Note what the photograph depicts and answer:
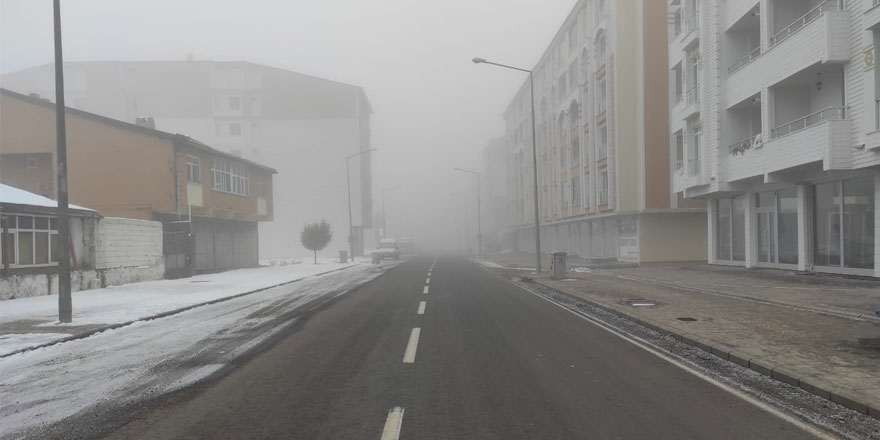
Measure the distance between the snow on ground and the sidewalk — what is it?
6.54m

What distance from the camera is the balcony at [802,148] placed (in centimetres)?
1548

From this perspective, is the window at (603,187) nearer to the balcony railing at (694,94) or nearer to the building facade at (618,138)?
the building facade at (618,138)

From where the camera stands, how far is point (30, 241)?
17578 millimetres

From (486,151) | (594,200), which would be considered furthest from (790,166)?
(486,151)

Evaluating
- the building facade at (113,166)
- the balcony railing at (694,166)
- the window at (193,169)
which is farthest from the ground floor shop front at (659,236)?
the building facade at (113,166)

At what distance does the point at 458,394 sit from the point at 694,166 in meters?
23.0

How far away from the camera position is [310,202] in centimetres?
6381

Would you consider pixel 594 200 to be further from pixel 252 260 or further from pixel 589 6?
pixel 252 260

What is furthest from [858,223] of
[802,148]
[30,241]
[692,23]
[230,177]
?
[230,177]

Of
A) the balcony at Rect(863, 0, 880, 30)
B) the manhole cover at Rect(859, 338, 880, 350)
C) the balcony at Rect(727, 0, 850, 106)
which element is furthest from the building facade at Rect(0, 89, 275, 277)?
the balcony at Rect(863, 0, 880, 30)

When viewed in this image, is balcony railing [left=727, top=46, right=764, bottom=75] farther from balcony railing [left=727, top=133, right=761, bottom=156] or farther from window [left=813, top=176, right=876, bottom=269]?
window [left=813, top=176, right=876, bottom=269]

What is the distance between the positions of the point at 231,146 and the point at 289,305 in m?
55.9

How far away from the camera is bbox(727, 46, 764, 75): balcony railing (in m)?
21.2

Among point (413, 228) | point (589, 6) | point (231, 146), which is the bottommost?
point (413, 228)
